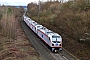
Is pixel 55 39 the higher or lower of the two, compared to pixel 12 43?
higher

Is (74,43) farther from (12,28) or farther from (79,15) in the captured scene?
(12,28)

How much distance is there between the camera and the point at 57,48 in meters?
29.8

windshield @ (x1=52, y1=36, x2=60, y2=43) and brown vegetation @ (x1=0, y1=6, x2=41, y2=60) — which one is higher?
windshield @ (x1=52, y1=36, x2=60, y2=43)

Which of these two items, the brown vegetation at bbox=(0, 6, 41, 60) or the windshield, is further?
the windshield

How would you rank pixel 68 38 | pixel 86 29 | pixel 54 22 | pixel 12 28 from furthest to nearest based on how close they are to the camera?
pixel 54 22 < pixel 12 28 < pixel 68 38 < pixel 86 29

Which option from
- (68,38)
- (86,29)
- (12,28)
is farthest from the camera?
(12,28)

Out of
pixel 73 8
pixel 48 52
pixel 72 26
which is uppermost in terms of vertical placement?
pixel 73 8

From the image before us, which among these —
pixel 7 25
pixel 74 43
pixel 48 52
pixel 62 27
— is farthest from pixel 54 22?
pixel 48 52

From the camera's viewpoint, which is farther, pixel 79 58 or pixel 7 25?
pixel 7 25

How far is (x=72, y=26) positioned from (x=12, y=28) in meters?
13.2

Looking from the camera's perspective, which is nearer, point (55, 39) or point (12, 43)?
point (55, 39)

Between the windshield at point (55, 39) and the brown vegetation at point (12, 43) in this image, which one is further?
the windshield at point (55, 39)

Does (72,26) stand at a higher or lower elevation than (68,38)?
higher

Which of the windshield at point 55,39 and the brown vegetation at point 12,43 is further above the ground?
the windshield at point 55,39
